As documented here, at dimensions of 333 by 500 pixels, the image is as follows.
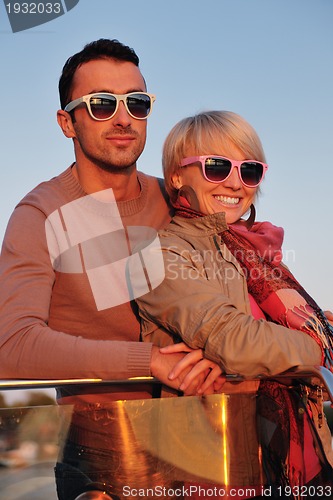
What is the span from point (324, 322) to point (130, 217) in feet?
3.99

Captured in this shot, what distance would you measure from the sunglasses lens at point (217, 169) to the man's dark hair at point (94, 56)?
105 centimetres

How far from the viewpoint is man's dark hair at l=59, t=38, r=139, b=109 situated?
386 centimetres

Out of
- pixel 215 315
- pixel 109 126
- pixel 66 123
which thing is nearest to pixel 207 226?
pixel 215 315

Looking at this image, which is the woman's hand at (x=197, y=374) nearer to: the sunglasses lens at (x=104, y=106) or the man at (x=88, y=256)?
the man at (x=88, y=256)

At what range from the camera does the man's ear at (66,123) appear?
12.8ft

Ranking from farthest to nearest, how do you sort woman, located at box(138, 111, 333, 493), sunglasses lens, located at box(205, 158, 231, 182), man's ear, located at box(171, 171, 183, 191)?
man's ear, located at box(171, 171, 183, 191) < sunglasses lens, located at box(205, 158, 231, 182) < woman, located at box(138, 111, 333, 493)

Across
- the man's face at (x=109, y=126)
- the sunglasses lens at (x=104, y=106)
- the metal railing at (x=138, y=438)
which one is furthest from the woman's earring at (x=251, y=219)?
the metal railing at (x=138, y=438)

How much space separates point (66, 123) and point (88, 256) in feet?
2.96

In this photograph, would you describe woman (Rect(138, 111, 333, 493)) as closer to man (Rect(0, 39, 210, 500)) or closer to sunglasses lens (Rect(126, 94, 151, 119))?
man (Rect(0, 39, 210, 500))

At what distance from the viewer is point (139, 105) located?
3756mm

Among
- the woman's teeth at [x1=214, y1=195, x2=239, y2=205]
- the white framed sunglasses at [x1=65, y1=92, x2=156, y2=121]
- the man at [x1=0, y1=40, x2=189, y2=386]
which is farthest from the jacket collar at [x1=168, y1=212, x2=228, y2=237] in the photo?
the white framed sunglasses at [x1=65, y1=92, x2=156, y2=121]

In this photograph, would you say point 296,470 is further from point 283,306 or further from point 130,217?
point 130,217

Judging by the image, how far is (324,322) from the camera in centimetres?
283

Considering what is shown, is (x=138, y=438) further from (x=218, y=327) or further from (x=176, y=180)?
(x=176, y=180)
